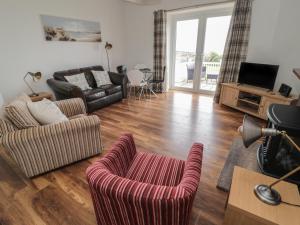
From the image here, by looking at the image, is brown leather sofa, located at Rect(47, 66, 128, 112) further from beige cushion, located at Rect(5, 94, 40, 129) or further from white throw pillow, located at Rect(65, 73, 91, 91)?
beige cushion, located at Rect(5, 94, 40, 129)

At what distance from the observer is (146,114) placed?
368 cm

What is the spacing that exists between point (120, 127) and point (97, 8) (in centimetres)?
339

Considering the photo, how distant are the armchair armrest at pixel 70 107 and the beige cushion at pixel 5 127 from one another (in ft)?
2.47

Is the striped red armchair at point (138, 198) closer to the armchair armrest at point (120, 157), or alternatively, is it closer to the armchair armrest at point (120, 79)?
the armchair armrest at point (120, 157)

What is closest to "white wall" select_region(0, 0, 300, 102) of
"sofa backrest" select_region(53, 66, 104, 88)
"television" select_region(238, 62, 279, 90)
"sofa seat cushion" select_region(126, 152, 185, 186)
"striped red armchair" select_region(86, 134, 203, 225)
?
"sofa backrest" select_region(53, 66, 104, 88)

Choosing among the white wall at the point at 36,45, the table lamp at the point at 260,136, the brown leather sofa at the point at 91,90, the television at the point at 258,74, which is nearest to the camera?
the table lamp at the point at 260,136

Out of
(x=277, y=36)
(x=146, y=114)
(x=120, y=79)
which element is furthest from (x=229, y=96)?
(x=120, y=79)

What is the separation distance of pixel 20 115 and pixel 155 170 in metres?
1.49

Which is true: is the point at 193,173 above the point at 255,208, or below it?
above

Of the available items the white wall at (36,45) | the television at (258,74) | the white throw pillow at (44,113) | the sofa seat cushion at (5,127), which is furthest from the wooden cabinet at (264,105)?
the white wall at (36,45)

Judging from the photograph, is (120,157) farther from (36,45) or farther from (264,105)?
(36,45)

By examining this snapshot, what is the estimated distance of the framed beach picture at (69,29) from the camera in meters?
3.57

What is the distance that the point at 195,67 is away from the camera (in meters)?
4.93

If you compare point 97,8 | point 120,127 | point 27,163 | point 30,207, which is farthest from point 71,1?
point 30,207
